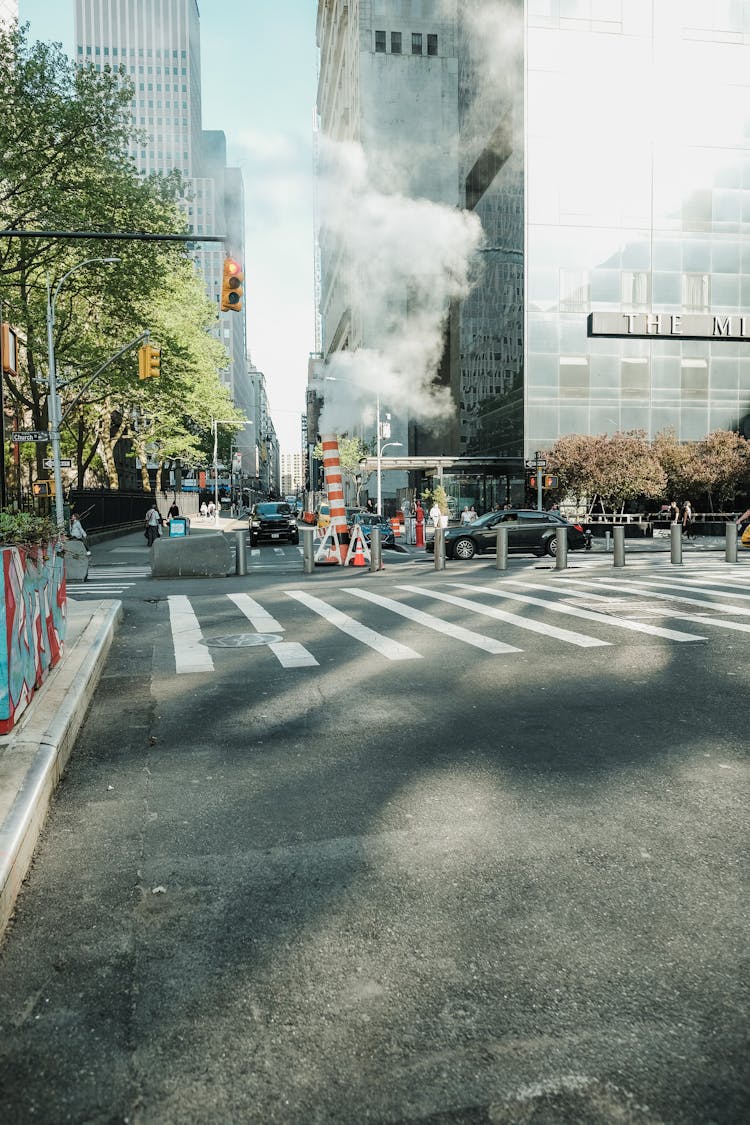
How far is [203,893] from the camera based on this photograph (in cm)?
379

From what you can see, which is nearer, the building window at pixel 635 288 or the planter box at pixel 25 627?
the planter box at pixel 25 627

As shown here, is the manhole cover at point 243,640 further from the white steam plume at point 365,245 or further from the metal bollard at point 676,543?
the metal bollard at point 676,543

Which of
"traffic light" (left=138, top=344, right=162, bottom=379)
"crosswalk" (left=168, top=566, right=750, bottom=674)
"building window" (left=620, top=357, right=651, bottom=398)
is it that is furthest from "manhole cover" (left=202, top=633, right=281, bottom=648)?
"building window" (left=620, top=357, right=651, bottom=398)

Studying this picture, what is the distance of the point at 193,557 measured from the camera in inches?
831

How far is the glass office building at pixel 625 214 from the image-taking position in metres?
49.9

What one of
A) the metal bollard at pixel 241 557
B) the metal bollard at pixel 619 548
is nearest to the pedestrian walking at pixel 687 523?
the metal bollard at pixel 619 548

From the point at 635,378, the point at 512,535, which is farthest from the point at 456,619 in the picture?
the point at 635,378

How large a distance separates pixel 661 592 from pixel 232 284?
10.2 metres

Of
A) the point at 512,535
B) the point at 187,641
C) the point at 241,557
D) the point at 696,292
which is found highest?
the point at 696,292

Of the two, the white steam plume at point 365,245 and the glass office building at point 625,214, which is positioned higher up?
the glass office building at point 625,214

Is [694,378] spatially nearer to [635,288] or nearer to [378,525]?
[635,288]

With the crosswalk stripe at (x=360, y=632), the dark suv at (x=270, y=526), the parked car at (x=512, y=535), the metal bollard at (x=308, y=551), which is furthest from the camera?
the dark suv at (x=270, y=526)

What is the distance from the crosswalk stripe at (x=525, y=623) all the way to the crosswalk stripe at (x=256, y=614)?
10.3 feet

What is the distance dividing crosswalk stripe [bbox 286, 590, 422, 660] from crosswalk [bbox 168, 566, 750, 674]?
1 cm
